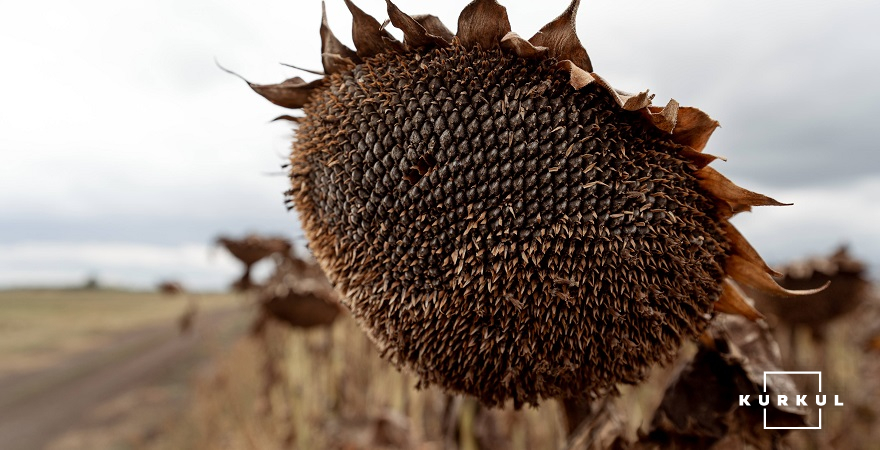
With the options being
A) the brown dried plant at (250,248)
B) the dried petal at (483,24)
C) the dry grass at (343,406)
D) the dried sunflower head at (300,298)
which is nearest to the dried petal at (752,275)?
the dried petal at (483,24)

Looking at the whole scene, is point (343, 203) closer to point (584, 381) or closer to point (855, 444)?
point (584, 381)

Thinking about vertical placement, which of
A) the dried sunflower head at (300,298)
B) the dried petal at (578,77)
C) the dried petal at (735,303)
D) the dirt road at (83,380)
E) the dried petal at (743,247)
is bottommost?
the dirt road at (83,380)

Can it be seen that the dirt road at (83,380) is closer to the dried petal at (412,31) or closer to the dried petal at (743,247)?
the dried petal at (412,31)

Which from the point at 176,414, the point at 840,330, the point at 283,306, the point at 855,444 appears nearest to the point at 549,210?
the point at 283,306

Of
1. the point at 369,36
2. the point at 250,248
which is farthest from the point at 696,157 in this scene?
the point at 250,248

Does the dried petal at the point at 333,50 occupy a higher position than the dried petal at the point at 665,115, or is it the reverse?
the dried petal at the point at 333,50

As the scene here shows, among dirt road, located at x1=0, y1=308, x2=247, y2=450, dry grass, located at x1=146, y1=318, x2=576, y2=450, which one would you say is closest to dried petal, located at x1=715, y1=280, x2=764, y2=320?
dry grass, located at x1=146, y1=318, x2=576, y2=450
